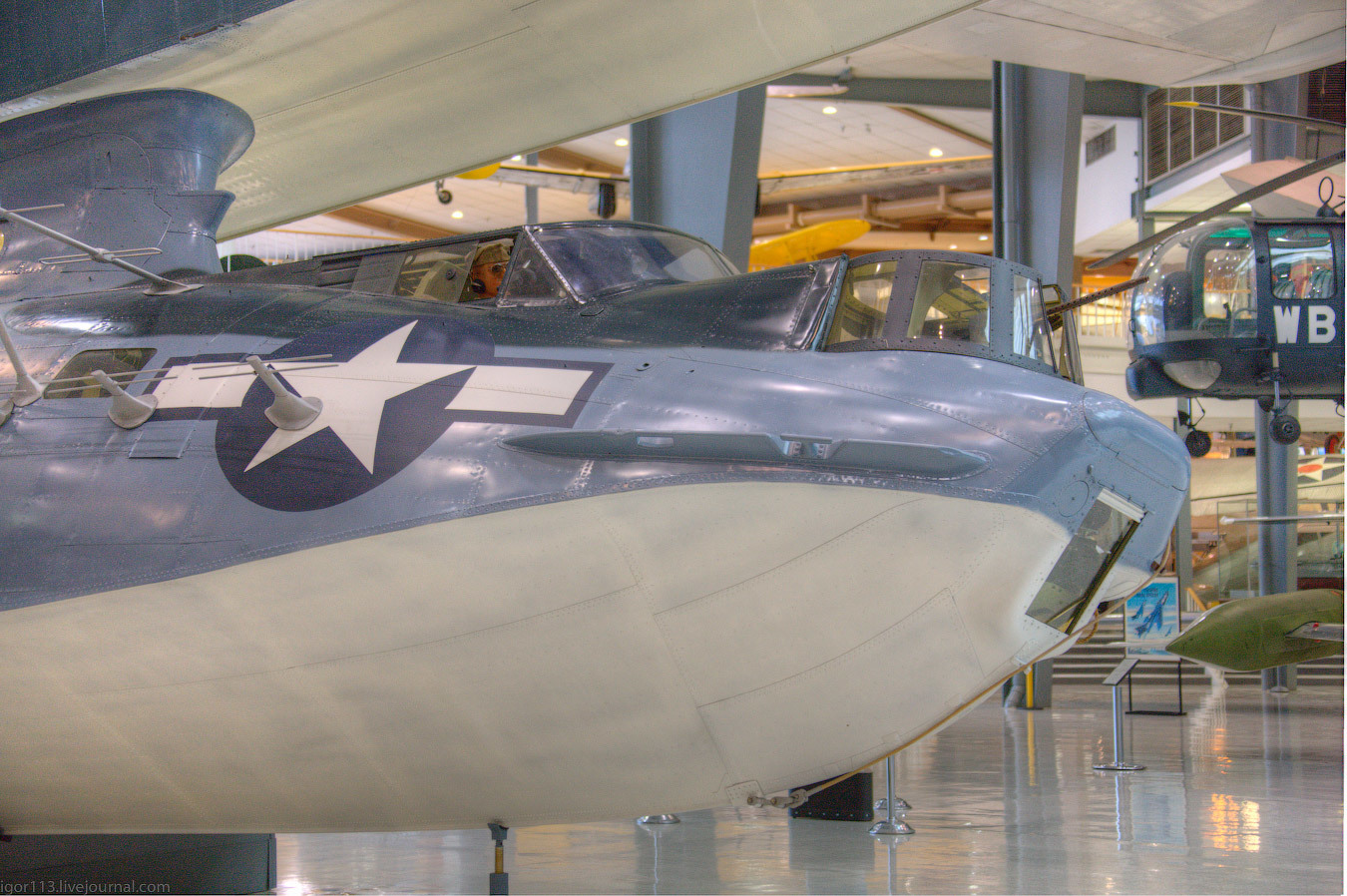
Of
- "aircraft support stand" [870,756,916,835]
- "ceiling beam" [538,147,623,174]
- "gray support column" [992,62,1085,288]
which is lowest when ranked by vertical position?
"aircraft support stand" [870,756,916,835]

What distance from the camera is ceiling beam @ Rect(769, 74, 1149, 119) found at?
27.4 meters

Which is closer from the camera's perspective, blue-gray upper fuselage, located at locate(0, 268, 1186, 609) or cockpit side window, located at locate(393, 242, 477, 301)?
blue-gray upper fuselage, located at locate(0, 268, 1186, 609)

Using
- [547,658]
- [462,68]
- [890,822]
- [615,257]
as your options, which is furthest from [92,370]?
[890,822]

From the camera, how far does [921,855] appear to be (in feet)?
28.2

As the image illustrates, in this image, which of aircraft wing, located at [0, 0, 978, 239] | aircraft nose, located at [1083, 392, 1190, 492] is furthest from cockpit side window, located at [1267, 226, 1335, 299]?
aircraft nose, located at [1083, 392, 1190, 492]

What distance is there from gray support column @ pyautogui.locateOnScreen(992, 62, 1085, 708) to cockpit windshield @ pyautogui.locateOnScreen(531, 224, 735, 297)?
13.1 meters

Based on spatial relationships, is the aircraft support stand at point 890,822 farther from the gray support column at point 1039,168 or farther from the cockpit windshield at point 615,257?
the gray support column at point 1039,168

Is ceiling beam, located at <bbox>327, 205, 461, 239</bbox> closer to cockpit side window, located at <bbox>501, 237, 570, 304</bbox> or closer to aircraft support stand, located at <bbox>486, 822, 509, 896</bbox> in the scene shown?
cockpit side window, located at <bbox>501, 237, 570, 304</bbox>

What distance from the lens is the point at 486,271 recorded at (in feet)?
18.8

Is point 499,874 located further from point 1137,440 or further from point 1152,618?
point 1152,618

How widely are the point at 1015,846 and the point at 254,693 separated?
20.9 feet

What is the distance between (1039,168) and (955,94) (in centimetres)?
1122

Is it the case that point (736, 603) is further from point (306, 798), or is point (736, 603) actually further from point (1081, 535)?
point (306, 798)

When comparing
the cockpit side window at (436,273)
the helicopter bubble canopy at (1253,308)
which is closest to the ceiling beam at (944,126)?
the helicopter bubble canopy at (1253,308)
